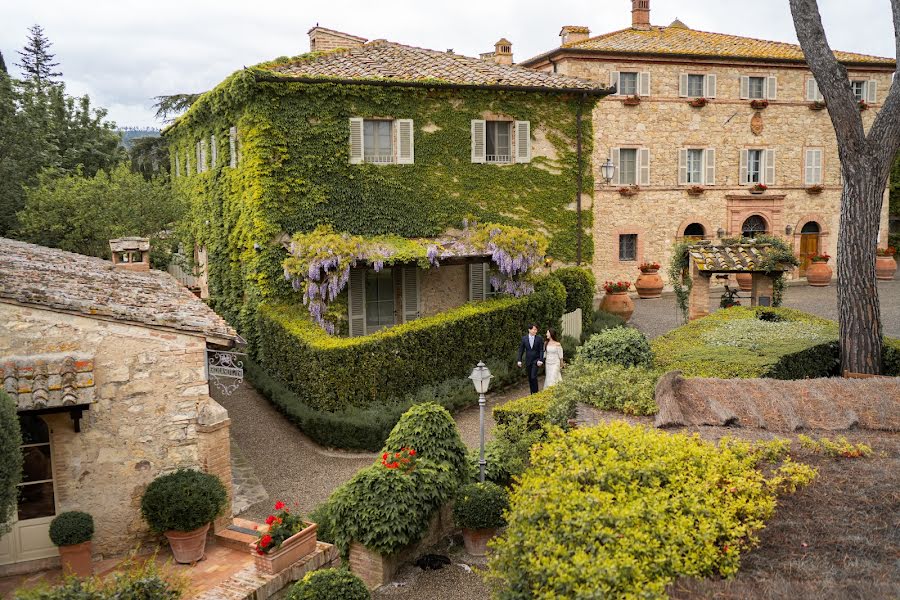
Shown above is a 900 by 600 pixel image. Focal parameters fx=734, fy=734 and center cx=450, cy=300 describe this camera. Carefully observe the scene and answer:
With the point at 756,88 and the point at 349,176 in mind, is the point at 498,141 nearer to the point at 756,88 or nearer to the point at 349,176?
the point at 349,176

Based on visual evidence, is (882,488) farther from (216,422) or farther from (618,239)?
(618,239)

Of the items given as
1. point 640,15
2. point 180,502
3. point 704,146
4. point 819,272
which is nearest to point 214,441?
point 180,502

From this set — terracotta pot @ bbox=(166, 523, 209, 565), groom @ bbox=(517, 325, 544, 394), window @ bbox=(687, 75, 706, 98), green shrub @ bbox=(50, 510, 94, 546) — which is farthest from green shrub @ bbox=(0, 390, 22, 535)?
window @ bbox=(687, 75, 706, 98)

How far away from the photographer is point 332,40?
764 inches

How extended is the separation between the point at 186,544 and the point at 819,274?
25.3 m

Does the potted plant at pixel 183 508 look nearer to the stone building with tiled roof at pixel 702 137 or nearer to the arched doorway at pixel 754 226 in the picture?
the stone building with tiled roof at pixel 702 137

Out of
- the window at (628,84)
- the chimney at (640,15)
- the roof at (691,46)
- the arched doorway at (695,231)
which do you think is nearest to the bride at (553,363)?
the roof at (691,46)

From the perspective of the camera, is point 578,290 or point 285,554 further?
point 578,290

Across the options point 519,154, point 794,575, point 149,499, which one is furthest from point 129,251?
point 794,575

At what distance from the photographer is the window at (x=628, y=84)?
2591cm

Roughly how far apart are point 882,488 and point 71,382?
25.5ft

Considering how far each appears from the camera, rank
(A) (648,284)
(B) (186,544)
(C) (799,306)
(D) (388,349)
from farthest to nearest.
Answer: (A) (648,284) → (C) (799,306) → (D) (388,349) → (B) (186,544)

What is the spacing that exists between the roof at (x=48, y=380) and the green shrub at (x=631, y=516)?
15.6 ft

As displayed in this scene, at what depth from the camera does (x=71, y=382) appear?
7707 mm
